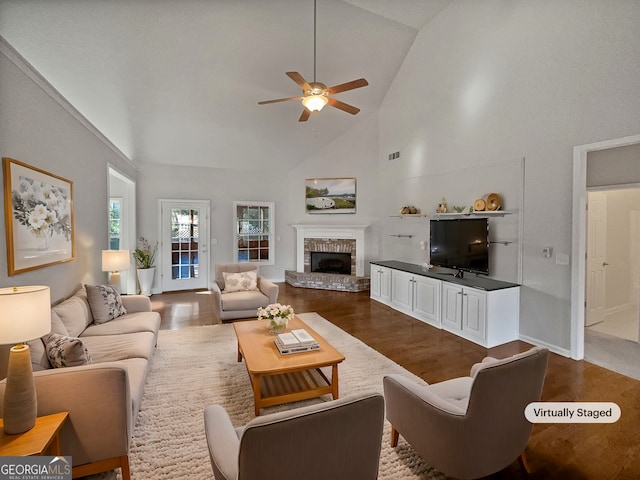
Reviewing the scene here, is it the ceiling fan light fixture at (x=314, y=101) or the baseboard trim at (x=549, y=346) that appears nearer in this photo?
the ceiling fan light fixture at (x=314, y=101)

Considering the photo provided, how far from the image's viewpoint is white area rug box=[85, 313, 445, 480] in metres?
2.03

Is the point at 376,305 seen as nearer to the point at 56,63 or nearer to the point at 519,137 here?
the point at 519,137

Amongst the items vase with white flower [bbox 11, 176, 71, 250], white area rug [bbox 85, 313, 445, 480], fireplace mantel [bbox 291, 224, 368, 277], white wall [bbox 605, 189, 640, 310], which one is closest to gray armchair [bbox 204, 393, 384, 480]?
white area rug [bbox 85, 313, 445, 480]

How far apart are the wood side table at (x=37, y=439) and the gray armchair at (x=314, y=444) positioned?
2.93 ft

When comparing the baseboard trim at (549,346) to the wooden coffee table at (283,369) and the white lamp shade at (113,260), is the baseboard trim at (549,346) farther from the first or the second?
the white lamp shade at (113,260)

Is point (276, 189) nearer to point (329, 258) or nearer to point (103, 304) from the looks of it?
point (329, 258)

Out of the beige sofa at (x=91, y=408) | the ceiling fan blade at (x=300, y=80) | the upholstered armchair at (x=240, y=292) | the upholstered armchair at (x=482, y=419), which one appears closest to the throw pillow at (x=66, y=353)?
the beige sofa at (x=91, y=408)

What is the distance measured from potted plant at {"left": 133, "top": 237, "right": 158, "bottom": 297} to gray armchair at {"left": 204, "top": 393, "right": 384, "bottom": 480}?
6062 mm

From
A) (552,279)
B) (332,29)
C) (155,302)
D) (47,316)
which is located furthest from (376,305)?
(47,316)

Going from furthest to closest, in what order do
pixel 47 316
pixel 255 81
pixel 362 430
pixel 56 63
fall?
pixel 255 81
pixel 56 63
pixel 47 316
pixel 362 430

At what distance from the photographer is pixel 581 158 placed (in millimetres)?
3514

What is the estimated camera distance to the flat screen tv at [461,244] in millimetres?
4551

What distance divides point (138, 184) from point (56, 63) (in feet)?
13.3

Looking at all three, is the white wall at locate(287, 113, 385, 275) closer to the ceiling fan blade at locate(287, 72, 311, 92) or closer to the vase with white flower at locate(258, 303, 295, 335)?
the ceiling fan blade at locate(287, 72, 311, 92)
